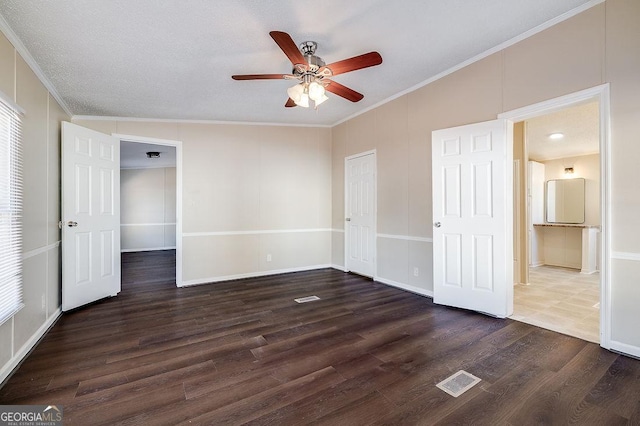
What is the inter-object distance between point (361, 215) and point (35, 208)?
4013mm

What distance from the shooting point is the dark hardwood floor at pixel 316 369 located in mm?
1633

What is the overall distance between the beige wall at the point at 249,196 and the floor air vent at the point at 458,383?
361cm

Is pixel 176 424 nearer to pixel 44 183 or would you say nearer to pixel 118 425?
pixel 118 425

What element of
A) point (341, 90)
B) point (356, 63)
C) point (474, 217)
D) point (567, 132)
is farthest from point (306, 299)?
point (567, 132)

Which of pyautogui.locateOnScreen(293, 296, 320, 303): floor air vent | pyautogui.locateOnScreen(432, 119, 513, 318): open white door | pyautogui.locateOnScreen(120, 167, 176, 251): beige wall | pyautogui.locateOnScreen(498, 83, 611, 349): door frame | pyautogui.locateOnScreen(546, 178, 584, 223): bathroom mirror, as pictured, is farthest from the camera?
pyautogui.locateOnScreen(120, 167, 176, 251): beige wall

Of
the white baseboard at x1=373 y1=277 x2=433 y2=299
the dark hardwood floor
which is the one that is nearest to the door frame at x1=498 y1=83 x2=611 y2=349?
the dark hardwood floor

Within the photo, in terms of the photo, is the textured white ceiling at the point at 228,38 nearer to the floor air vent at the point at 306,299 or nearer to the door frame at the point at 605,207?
the door frame at the point at 605,207

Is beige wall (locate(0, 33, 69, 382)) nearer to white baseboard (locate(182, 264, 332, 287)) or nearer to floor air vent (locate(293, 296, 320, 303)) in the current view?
white baseboard (locate(182, 264, 332, 287))

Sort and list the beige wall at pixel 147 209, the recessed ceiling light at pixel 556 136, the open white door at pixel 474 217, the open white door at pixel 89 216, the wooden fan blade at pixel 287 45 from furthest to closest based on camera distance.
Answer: the beige wall at pixel 147 209, the recessed ceiling light at pixel 556 136, the open white door at pixel 89 216, the open white door at pixel 474 217, the wooden fan blade at pixel 287 45

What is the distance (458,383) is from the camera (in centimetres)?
189

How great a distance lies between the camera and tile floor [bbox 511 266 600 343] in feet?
9.04

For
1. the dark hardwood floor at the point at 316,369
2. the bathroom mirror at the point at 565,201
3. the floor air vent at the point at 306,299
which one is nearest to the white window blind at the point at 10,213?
the dark hardwood floor at the point at 316,369

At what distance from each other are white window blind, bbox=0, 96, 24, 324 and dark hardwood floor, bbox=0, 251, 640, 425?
55cm

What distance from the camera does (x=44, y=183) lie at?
289cm
